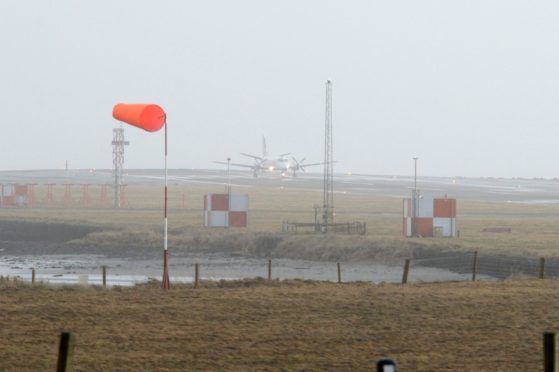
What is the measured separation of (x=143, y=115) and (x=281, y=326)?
311 inches

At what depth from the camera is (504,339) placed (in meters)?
17.1

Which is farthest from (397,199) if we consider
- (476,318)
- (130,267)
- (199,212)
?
(476,318)

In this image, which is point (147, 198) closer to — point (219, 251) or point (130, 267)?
point (219, 251)

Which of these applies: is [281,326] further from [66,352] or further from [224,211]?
[224,211]

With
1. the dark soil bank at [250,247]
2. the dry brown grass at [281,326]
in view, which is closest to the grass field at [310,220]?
the dark soil bank at [250,247]

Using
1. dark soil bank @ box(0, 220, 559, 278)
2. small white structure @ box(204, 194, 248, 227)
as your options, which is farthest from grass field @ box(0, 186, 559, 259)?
small white structure @ box(204, 194, 248, 227)

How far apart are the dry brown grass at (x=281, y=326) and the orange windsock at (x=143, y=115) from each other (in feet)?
11.6

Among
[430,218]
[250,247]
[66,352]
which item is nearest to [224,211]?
[250,247]

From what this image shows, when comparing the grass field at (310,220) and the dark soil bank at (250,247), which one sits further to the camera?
the grass field at (310,220)

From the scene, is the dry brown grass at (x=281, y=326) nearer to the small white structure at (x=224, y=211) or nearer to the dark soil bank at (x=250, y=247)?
the dark soil bank at (x=250, y=247)

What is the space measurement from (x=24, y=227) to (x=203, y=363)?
49495 mm

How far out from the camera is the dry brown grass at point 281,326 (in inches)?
595

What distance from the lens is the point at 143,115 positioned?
2455cm

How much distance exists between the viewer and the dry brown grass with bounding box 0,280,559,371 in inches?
595
